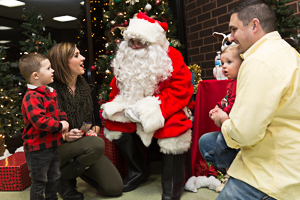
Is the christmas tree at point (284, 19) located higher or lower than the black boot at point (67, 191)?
higher

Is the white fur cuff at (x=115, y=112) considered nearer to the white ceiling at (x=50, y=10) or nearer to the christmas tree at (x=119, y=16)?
the christmas tree at (x=119, y=16)

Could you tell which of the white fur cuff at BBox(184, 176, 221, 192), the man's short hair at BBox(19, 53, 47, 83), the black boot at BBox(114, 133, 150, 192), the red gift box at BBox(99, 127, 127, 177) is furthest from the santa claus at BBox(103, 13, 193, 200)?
the man's short hair at BBox(19, 53, 47, 83)

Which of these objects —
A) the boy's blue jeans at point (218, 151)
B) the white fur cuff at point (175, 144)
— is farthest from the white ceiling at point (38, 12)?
the boy's blue jeans at point (218, 151)

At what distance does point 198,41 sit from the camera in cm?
446

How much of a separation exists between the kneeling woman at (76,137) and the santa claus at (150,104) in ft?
0.68

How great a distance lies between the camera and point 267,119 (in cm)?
106

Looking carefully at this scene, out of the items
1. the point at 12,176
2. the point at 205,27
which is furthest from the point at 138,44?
the point at 205,27

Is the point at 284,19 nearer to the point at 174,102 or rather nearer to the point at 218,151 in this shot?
the point at 174,102

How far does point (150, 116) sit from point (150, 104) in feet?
0.39

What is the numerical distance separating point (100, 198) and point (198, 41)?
10.2 feet

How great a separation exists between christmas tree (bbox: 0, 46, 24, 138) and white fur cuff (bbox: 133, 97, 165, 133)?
218 cm

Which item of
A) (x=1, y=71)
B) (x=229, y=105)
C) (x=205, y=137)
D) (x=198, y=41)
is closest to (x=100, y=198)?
(x=205, y=137)

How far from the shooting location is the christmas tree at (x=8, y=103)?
3527mm

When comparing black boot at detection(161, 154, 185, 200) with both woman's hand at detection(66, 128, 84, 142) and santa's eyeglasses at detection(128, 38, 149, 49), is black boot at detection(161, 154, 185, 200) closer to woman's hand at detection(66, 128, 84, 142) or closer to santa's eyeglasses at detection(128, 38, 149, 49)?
woman's hand at detection(66, 128, 84, 142)
